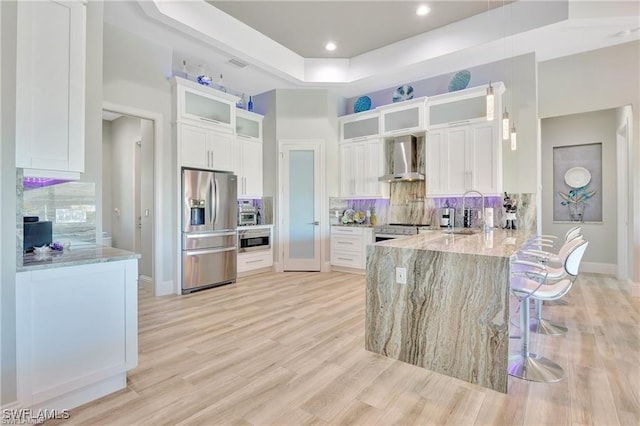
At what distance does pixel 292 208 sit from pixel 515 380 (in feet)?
13.9

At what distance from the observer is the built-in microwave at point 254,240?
5.32 m

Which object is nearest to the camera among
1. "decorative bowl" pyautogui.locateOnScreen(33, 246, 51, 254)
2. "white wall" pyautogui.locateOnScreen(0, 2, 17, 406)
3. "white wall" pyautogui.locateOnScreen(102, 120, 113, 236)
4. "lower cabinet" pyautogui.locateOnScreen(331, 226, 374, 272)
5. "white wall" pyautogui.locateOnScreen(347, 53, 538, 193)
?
"white wall" pyautogui.locateOnScreen(0, 2, 17, 406)

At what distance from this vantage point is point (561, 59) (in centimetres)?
453

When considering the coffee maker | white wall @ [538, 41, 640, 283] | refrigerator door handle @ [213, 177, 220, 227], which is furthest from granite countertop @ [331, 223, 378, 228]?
white wall @ [538, 41, 640, 283]

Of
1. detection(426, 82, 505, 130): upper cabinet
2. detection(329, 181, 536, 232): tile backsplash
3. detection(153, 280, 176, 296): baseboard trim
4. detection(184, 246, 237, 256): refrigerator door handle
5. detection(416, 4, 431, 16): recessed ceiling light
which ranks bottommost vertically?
detection(153, 280, 176, 296): baseboard trim

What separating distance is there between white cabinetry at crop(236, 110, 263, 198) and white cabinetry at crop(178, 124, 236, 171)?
421mm

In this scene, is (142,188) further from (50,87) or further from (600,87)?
(600,87)

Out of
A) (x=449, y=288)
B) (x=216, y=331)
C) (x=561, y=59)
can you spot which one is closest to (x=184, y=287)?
(x=216, y=331)

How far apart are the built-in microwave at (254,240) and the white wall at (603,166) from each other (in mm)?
5055

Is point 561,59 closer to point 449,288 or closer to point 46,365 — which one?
point 449,288

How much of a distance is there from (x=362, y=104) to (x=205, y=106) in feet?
8.86

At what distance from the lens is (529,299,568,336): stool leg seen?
298 cm

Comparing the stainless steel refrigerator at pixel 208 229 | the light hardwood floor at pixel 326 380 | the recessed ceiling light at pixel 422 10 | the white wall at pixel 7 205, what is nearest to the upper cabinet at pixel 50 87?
the white wall at pixel 7 205

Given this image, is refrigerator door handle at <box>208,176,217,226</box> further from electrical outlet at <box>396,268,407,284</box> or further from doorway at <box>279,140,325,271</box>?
electrical outlet at <box>396,268,407,284</box>
